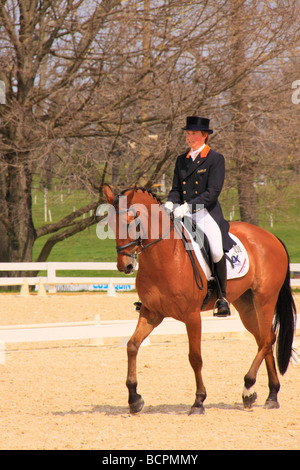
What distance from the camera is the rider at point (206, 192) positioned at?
6094mm

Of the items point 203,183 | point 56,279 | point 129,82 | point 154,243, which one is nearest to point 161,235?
point 154,243

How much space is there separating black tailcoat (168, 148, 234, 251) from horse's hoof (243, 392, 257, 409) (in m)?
1.52

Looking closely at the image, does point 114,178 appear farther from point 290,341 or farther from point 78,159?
point 290,341

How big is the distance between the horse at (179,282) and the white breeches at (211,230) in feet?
0.74

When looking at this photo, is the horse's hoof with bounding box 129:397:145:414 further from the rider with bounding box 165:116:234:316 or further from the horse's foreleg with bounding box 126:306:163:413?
the rider with bounding box 165:116:234:316

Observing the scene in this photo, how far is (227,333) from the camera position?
11.4 metres

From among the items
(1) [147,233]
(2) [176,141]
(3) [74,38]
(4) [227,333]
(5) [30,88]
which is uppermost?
(3) [74,38]

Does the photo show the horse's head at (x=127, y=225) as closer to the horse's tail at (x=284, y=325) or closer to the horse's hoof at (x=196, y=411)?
the horse's hoof at (x=196, y=411)

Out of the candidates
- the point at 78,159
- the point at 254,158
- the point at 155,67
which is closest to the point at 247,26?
the point at 155,67

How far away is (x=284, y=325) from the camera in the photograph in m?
7.06

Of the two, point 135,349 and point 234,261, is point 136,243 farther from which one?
point 234,261

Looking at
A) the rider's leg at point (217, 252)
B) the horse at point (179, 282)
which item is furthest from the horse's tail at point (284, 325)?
the rider's leg at point (217, 252)

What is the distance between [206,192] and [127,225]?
3.29 ft
